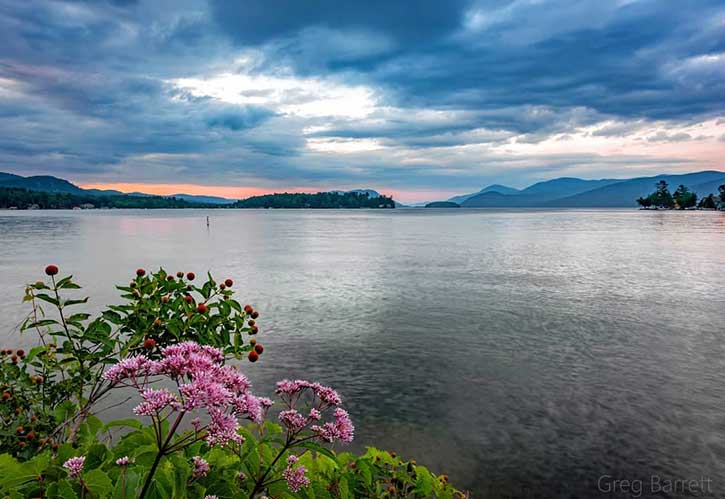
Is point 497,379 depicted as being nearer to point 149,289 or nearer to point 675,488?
point 675,488

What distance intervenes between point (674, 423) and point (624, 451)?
2.25m

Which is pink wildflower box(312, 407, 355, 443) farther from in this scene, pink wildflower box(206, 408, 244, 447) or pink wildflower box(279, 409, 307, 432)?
pink wildflower box(206, 408, 244, 447)

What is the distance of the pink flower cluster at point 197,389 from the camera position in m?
2.44

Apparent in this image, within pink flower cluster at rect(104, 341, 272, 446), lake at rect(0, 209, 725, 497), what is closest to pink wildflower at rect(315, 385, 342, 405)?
pink flower cluster at rect(104, 341, 272, 446)

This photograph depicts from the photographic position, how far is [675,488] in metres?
8.76

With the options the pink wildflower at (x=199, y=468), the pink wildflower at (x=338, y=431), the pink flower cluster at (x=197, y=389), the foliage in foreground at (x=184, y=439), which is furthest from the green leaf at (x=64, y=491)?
the pink wildflower at (x=338, y=431)

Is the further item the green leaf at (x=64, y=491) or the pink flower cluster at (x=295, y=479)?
the pink flower cluster at (x=295, y=479)

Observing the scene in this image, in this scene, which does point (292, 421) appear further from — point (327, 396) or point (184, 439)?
point (184, 439)

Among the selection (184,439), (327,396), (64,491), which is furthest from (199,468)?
(327,396)

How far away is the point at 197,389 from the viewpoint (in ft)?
8.00

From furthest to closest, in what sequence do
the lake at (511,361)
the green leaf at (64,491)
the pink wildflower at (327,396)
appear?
the lake at (511,361)
the pink wildflower at (327,396)
the green leaf at (64,491)

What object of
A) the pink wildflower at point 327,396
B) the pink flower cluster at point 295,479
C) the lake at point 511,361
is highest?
the pink wildflower at point 327,396

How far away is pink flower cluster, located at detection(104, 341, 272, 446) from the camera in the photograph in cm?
244

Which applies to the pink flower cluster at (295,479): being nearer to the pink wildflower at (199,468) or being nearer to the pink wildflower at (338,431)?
the pink wildflower at (338,431)
